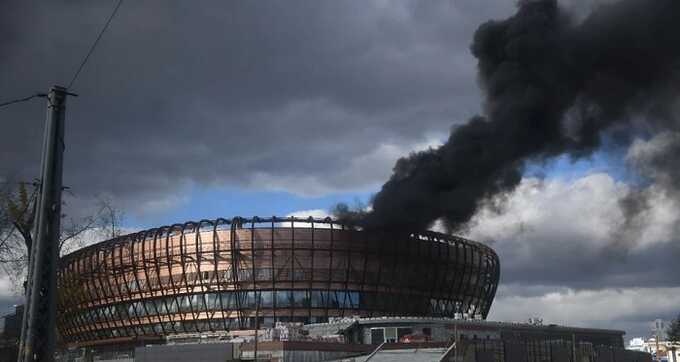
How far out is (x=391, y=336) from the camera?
256ft

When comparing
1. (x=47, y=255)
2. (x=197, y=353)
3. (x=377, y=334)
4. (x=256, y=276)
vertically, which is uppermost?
(x=256, y=276)

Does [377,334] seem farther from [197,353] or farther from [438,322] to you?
[197,353]

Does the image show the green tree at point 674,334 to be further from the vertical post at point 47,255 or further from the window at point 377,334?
the vertical post at point 47,255

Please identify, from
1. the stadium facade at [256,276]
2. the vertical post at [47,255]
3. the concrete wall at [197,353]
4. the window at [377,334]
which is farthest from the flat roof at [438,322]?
the vertical post at [47,255]

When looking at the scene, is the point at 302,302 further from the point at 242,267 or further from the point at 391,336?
the point at 391,336

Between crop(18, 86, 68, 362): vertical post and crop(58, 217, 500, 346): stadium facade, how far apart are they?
6257 centimetres

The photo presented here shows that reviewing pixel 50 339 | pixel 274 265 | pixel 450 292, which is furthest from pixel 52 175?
pixel 450 292

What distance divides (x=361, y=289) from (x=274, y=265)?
11605 mm

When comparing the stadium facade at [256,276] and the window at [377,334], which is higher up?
the stadium facade at [256,276]

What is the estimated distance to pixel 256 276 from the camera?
91.8 m

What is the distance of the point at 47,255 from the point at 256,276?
6642cm

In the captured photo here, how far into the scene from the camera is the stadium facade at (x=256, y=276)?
91.7 metres

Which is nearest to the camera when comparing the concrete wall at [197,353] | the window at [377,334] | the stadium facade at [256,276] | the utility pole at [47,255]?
the utility pole at [47,255]

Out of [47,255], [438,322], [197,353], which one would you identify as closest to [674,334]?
[438,322]
